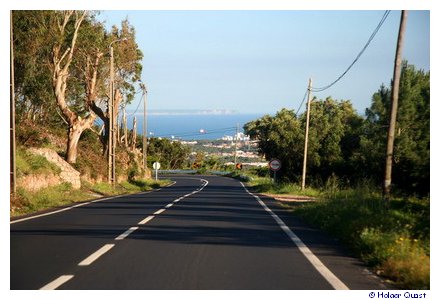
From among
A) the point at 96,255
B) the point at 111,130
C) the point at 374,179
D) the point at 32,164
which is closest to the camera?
the point at 96,255

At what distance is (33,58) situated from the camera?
3731 cm

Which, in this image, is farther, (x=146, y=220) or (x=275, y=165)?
(x=275, y=165)

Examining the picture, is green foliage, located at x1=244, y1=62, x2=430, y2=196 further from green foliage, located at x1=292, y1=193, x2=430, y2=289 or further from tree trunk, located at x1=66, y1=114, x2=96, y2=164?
tree trunk, located at x1=66, y1=114, x2=96, y2=164

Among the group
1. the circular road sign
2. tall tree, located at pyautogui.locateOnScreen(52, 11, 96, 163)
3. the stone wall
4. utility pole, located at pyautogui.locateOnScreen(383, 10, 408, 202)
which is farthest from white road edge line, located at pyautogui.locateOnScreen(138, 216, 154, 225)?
the circular road sign

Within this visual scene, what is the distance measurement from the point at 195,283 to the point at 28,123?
1140 inches

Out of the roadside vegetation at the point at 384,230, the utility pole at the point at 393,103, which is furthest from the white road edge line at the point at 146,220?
the utility pole at the point at 393,103

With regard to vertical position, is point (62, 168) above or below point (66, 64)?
below

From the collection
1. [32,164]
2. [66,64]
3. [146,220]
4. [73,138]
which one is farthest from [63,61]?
[146,220]

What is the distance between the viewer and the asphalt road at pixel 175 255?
8.56m

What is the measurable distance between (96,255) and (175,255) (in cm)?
132

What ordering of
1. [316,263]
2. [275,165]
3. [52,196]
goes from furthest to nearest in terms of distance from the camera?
[275,165], [52,196], [316,263]

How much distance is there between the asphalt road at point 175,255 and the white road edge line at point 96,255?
0.05ft

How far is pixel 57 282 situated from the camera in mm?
8375

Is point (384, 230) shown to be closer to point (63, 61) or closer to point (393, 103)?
point (393, 103)
